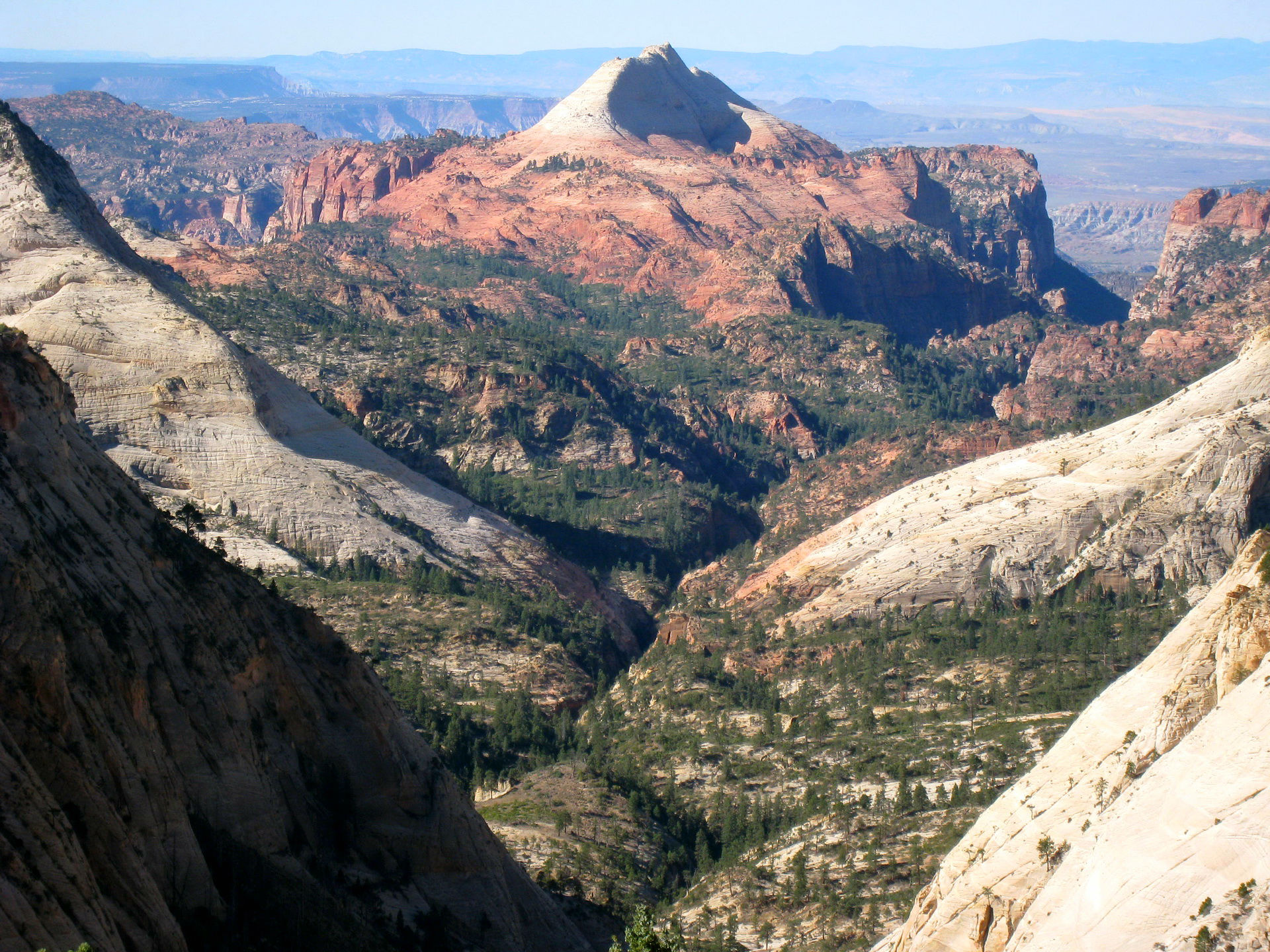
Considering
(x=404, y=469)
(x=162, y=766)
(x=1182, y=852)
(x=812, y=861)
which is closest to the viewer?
(x=1182, y=852)

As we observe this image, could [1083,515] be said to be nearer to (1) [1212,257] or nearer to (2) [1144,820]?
(2) [1144,820]

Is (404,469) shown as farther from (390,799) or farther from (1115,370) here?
(1115,370)

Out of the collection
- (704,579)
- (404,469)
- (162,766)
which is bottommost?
(704,579)

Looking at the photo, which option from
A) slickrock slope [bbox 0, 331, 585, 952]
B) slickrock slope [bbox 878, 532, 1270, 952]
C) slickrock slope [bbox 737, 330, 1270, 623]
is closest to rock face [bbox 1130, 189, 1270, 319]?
slickrock slope [bbox 737, 330, 1270, 623]

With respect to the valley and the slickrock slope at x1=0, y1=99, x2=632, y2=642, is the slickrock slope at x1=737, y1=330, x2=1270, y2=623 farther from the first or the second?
the slickrock slope at x1=0, y1=99, x2=632, y2=642

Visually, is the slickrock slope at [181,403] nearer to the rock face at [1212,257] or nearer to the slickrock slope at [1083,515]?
the slickrock slope at [1083,515]

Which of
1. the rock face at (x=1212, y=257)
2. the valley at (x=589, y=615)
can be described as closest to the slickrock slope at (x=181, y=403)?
the valley at (x=589, y=615)

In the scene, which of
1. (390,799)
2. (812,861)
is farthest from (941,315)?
(390,799)
